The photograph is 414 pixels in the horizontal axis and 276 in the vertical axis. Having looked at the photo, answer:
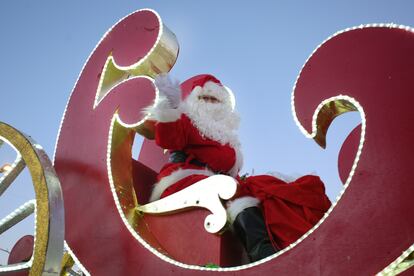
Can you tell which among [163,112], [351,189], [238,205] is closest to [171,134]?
[163,112]

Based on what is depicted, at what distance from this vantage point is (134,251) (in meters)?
2.27

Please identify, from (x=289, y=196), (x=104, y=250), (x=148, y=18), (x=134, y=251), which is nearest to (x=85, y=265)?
(x=104, y=250)

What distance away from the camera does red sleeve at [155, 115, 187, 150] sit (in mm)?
2520

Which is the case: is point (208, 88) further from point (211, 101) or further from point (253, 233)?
point (253, 233)

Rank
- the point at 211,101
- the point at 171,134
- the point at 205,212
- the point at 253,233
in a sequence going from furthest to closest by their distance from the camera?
the point at 211,101 → the point at 171,134 → the point at 205,212 → the point at 253,233

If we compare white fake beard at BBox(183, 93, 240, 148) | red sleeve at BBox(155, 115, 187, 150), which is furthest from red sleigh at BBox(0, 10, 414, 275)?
white fake beard at BBox(183, 93, 240, 148)

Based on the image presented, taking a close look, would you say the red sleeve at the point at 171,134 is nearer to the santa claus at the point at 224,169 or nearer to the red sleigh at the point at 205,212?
the santa claus at the point at 224,169

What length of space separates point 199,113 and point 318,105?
1068 mm

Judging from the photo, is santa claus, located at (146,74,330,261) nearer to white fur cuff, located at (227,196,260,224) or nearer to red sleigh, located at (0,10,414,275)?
white fur cuff, located at (227,196,260,224)

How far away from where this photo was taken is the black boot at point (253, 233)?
80.8 inches

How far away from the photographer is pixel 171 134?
2562mm

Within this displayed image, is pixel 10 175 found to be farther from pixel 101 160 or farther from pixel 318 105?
pixel 318 105

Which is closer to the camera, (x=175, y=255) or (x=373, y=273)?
(x=373, y=273)

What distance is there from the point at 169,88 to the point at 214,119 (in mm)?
550
